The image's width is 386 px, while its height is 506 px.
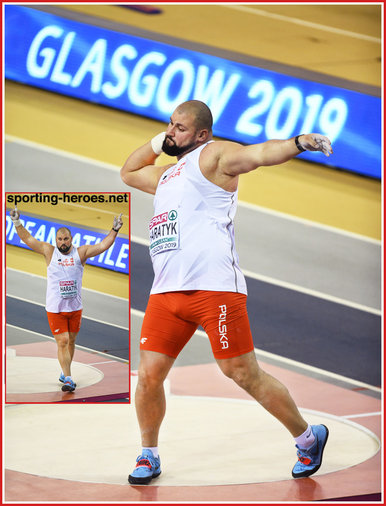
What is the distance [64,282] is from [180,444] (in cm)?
98

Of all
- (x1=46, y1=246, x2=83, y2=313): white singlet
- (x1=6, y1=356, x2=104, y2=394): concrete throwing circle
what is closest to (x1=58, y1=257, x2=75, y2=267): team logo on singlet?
(x1=46, y1=246, x2=83, y2=313): white singlet

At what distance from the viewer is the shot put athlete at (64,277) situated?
12.5ft

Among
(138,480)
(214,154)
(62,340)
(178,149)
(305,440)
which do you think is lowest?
(138,480)

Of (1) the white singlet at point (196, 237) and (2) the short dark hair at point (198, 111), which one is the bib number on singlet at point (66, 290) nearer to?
(1) the white singlet at point (196, 237)

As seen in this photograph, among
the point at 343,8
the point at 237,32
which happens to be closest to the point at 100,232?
the point at 237,32

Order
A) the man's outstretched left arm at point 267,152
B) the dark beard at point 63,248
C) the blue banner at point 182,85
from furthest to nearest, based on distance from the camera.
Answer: the blue banner at point 182,85 < the dark beard at point 63,248 < the man's outstretched left arm at point 267,152

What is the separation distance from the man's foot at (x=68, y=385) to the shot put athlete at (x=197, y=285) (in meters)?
0.67

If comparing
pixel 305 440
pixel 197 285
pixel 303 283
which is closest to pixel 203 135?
pixel 197 285

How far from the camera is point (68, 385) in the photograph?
3.92m

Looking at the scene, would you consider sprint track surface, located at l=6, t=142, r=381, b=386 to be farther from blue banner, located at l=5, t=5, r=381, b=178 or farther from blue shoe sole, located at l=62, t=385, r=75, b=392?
blue shoe sole, located at l=62, t=385, r=75, b=392

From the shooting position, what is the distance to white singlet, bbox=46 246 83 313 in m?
3.81

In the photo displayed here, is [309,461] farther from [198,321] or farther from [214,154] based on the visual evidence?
[214,154]

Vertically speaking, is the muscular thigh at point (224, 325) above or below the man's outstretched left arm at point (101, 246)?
below

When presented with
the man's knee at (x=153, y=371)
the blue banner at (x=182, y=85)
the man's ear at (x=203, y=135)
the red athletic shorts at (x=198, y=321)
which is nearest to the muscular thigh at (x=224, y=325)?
the red athletic shorts at (x=198, y=321)
